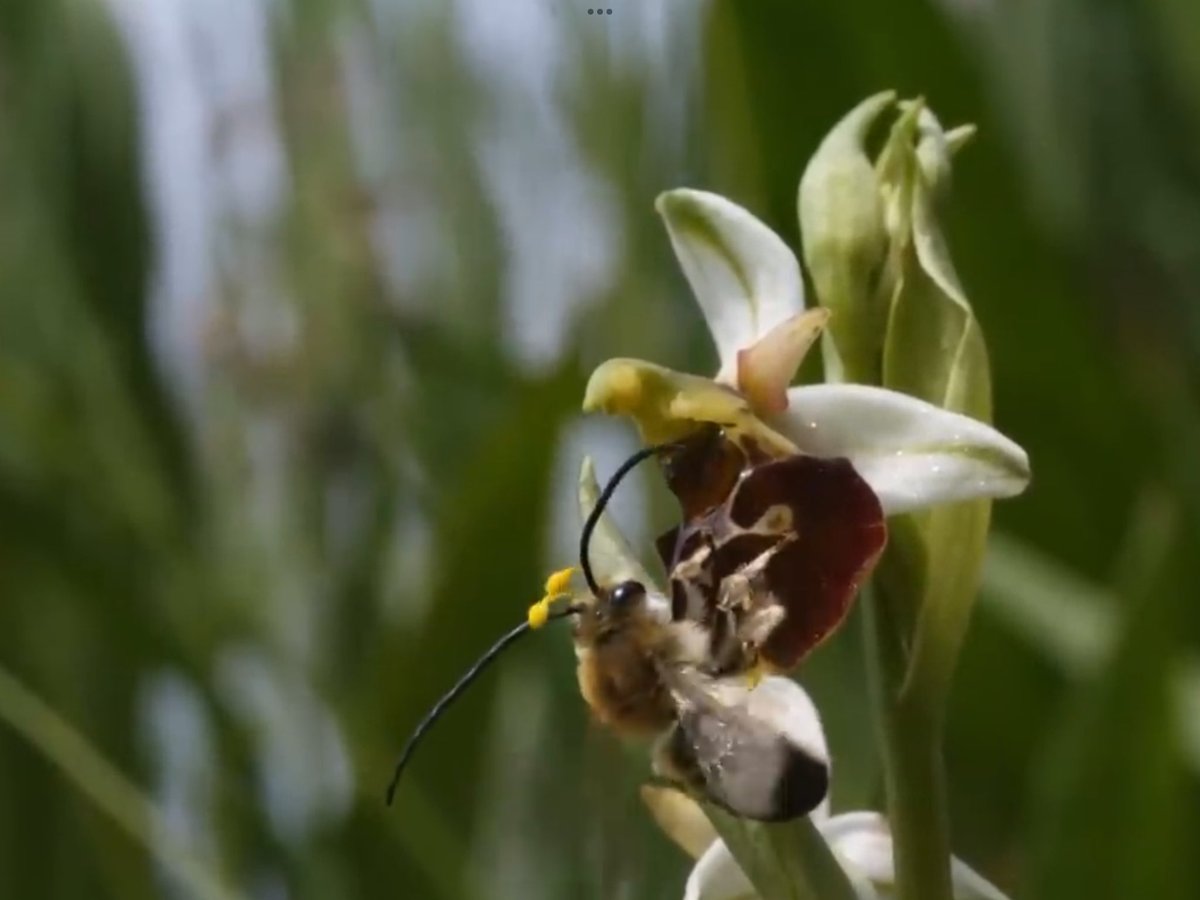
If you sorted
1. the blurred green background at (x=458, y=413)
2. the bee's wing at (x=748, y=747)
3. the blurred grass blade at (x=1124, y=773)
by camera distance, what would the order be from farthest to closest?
the blurred green background at (x=458, y=413)
the blurred grass blade at (x=1124, y=773)
the bee's wing at (x=748, y=747)

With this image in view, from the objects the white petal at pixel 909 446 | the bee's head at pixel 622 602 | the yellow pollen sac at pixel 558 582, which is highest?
the white petal at pixel 909 446

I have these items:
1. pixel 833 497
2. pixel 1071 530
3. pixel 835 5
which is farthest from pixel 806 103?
pixel 833 497

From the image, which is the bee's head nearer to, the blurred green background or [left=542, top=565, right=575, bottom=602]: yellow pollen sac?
[left=542, top=565, right=575, bottom=602]: yellow pollen sac

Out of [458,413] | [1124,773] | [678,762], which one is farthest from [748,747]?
[458,413]

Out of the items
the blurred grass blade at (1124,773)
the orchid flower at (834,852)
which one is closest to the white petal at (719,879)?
the orchid flower at (834,852)

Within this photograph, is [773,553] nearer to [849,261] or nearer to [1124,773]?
[849,261]

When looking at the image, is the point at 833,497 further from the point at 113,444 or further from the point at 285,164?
the point at 285,164

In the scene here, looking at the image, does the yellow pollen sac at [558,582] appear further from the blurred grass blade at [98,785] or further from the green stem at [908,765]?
the blurred grass blade at [98,785]
